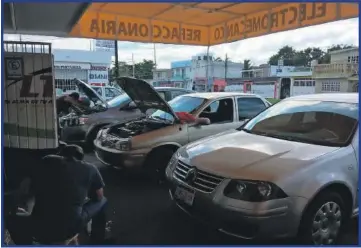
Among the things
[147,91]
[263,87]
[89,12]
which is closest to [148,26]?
[89,12]

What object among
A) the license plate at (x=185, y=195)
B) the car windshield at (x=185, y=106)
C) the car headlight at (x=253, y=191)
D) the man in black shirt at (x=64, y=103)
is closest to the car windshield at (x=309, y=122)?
the car headlight at (x=253, y=191)

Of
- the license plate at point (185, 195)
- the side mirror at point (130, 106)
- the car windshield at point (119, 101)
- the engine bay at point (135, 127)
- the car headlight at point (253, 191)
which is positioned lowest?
the license plate at point (185, 195)

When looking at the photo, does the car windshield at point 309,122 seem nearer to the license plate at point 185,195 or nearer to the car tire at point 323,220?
the car tire at point 323,220

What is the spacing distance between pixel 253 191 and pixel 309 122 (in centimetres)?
146

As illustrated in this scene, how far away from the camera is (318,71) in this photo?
118 feet

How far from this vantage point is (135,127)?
5547 mm

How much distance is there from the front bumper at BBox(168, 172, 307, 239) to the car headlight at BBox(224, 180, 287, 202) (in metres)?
0.04

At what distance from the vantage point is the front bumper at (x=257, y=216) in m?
2.86

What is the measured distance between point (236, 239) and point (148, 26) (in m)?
5.49

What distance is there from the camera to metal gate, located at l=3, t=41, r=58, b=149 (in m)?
3.84

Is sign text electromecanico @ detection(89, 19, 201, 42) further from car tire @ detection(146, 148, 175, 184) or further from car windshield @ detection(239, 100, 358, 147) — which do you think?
car windshield @ detection(239, 100, 358, 147)

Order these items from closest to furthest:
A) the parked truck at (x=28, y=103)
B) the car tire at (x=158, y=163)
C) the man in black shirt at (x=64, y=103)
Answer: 1. the parked truck at (x=28, y=103)
2. the car tire at (x=158, y=163)
3. the man in black shirt at (x=64, y=103)

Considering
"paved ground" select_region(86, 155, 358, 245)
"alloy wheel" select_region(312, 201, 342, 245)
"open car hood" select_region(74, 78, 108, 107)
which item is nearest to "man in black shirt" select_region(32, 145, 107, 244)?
"paved ground" select_region(86, 155, 358, 245)

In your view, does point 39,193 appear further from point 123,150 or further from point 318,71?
point 318,71
